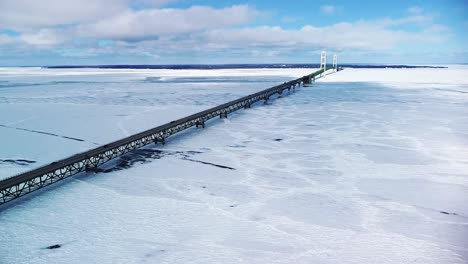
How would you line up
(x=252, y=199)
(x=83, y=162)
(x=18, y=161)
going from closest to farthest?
(x=252, y=199), (x=83, y=162), (x=18, y=161)

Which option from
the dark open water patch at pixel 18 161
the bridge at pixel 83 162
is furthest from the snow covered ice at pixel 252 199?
the bridge at pixel 83 162

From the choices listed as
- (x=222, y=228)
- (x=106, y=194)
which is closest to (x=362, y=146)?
(x=222, y=228)

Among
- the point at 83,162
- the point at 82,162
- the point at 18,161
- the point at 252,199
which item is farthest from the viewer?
the point at 18,161

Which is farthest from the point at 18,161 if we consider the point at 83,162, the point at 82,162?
the point at 83,162

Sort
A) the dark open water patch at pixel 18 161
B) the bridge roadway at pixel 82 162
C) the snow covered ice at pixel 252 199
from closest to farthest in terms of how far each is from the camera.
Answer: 1. the snow covered ice at pixel 252 199
2. the bridge roadway at pixel 82 162
3. the dark open water patch at pixel 18 161

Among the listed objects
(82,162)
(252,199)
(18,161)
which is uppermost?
(82,162)

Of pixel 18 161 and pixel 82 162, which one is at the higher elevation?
pixel 82 162

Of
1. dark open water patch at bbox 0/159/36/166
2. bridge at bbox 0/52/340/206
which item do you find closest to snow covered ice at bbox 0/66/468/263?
dark open water patch at bbox 0/159/36/166

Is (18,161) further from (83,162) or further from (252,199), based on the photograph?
(252,199)

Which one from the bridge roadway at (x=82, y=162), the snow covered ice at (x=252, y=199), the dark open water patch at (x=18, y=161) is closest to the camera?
the snow covered ice at (x=252, y=199)

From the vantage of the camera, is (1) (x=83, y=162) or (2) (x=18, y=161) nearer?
(1) (x=83, y=162)

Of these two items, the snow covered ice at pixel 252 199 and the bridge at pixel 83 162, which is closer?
the snow covered ice at pixel 252 199

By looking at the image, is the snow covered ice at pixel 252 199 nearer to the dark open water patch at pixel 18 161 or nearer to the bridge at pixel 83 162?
the dark open water patch at pixel 18 161
